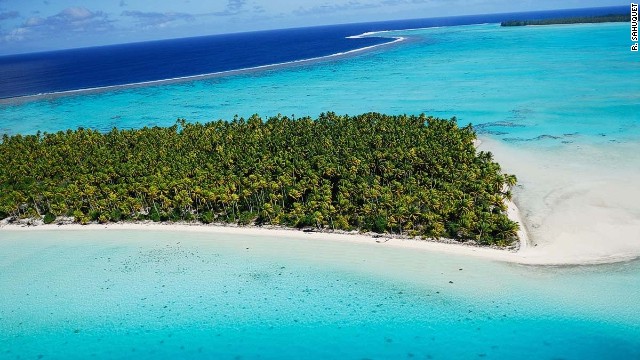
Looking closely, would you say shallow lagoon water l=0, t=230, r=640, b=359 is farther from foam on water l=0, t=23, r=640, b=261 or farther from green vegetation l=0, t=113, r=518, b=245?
foam on water l=0, t=23, r=640, b=261

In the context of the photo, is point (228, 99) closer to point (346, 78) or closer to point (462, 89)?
point (346, 78)

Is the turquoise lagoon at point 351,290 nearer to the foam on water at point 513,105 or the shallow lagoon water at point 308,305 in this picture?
the shallow lagoon water at point 308,305

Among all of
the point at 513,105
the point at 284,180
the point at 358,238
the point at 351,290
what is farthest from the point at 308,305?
the point at 513,105

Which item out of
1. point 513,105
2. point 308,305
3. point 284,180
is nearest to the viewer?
point 308,305

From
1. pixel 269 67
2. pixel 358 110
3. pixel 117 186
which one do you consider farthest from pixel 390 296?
pixel 269 67

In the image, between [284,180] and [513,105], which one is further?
[513,105]

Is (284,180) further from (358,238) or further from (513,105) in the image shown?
(513,105)
